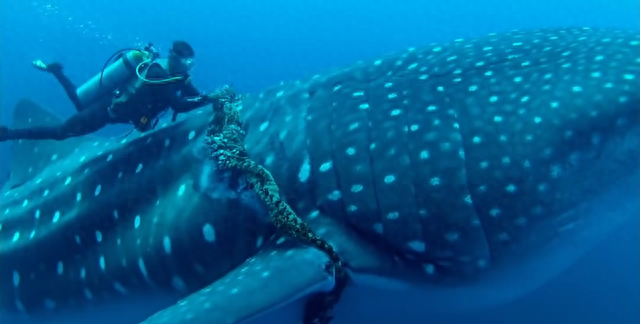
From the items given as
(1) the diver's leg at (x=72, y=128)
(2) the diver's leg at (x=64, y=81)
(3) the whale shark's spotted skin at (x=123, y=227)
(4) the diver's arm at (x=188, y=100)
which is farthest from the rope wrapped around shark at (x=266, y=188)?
(2) the diver's leg at (x=64, y=81)

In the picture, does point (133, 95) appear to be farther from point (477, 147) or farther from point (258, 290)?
point (477, 147)

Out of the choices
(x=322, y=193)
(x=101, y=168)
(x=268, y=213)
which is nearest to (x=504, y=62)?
(x=322, y=193)

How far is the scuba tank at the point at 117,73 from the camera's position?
17.1 ft

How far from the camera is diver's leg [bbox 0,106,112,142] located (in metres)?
5.40

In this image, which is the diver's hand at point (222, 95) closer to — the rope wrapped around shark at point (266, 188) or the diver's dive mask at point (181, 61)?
the rope wrapped around shark at point (266, 188)

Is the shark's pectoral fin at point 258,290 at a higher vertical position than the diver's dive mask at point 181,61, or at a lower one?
lower

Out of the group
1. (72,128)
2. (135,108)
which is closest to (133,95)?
(135,108)

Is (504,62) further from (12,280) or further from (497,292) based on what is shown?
(12,280)


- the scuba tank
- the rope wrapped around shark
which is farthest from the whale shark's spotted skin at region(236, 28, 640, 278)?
the scuba tank

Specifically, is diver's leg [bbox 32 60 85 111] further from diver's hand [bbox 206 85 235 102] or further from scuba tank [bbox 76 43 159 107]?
diver's hand [bbox 206 85 235 102]

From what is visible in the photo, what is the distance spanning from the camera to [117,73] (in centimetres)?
529

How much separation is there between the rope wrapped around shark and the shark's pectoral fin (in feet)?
0.30

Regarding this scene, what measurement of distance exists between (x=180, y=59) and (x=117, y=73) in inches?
30.3

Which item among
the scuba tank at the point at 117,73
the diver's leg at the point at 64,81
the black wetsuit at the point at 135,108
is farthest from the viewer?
the diver's leg at the point at 64,81
